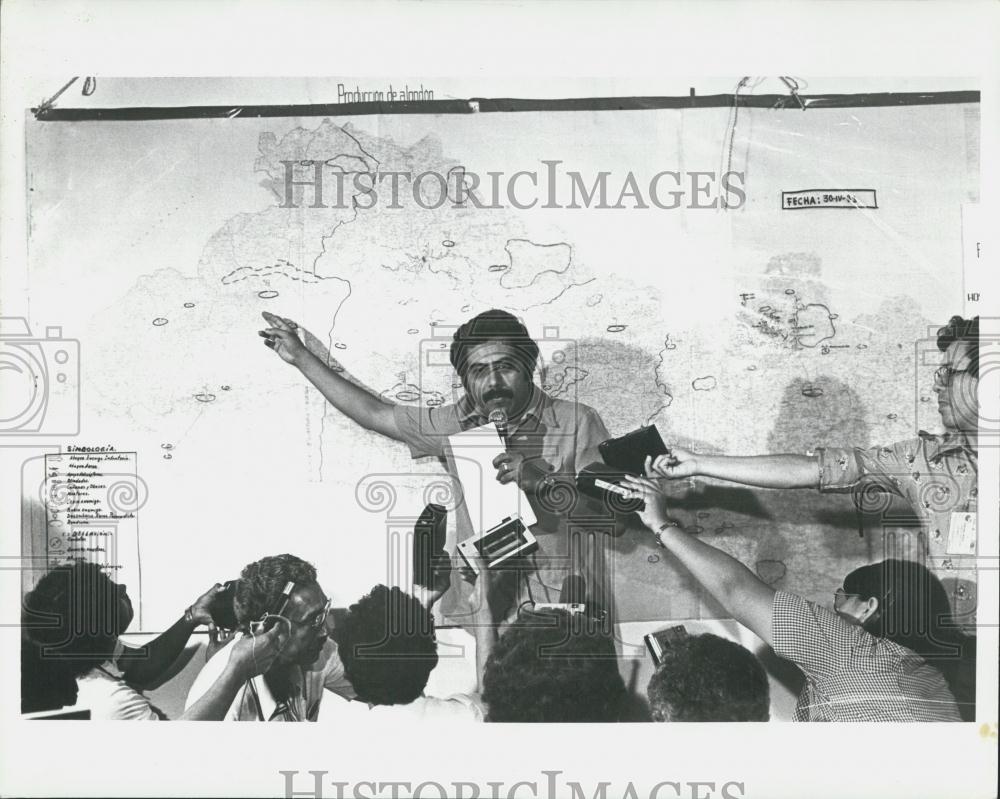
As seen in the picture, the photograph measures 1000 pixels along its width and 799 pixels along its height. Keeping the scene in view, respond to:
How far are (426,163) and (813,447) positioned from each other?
1507 mm

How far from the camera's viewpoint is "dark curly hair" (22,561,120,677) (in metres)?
2.98

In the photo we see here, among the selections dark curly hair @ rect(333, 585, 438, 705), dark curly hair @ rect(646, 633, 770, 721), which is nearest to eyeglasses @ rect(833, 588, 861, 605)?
dark curly hair @ rect(646, 633, 770, 721)

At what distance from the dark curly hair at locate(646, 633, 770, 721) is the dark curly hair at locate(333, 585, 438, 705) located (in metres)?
0.72

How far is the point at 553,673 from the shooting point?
9.64 ft

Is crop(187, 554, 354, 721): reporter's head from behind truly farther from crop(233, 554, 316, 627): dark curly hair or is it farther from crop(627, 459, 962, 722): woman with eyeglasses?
crop(627, 459, 962, 722): woman with eyeglasses

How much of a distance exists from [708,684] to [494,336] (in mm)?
1275

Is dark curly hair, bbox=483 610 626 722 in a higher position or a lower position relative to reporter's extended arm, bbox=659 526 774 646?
lower

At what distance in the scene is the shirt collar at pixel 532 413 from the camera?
2975 millimetres

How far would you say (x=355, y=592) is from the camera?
9.73 feet

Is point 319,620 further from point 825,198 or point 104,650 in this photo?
point 825,198

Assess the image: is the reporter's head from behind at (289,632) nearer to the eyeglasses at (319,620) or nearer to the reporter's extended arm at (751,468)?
the eyeglasses at (319,620)

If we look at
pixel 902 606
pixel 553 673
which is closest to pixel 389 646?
pixel 553 673

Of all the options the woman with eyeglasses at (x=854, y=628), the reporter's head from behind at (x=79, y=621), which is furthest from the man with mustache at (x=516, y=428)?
the reporter's head from behind at (x=79, y=621)

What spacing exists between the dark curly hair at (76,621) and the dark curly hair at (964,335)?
2.71 m
